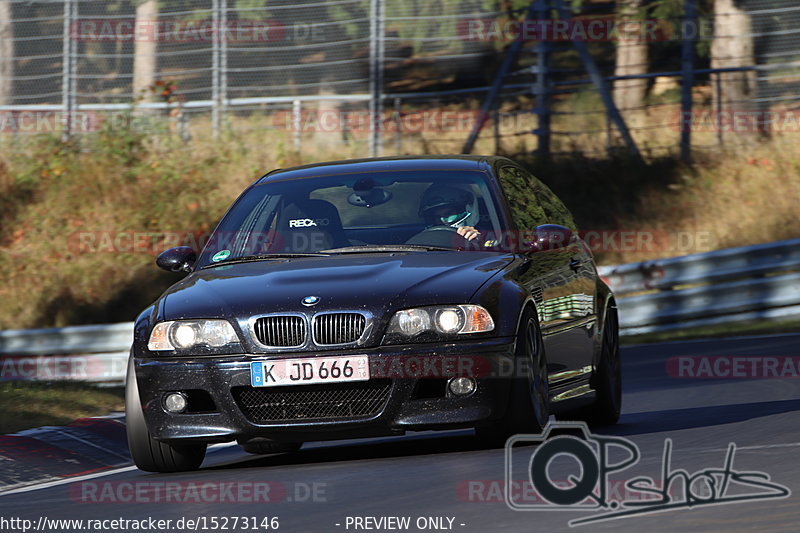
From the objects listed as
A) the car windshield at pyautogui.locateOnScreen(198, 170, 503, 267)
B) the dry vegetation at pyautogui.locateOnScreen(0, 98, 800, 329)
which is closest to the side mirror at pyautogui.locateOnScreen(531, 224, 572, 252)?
the car windshield at pyautogui.locateOnScreen(198, 170, 503, 267)

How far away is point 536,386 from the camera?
824 cm

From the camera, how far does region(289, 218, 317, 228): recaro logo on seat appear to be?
9.26m

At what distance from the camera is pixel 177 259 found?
944cm

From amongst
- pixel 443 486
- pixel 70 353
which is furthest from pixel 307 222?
pixel 70 353

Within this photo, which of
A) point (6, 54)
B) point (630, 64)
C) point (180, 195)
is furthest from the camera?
point (630, 64)

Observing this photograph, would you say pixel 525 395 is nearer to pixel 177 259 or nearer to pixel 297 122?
pixel 177 259

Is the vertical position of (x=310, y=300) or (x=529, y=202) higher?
(x=529, y=202)

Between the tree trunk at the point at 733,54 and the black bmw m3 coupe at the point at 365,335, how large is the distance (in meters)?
15.1

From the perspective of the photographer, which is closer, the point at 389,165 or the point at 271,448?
the point at 271,448

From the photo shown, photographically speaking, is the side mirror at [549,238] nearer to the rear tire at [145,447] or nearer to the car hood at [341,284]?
the car hood at [341,284]

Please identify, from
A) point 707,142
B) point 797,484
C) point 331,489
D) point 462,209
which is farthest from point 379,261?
point 707,142

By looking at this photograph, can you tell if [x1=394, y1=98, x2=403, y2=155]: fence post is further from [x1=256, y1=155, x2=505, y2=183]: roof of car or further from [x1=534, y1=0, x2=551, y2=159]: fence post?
[x1=256, y1=155, x2=505, y2=183]: roof of car

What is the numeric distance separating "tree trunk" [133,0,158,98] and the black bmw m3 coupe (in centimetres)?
1568

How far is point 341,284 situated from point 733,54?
16640 mm
